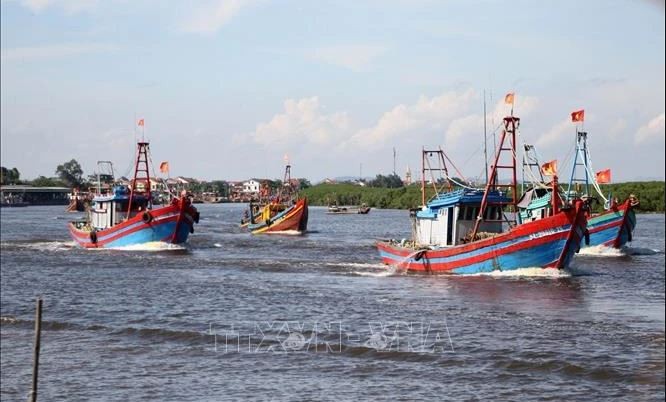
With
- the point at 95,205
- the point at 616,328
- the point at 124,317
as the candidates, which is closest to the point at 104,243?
the point at 95,205

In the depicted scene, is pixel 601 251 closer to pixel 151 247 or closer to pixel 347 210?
pixel 151 247

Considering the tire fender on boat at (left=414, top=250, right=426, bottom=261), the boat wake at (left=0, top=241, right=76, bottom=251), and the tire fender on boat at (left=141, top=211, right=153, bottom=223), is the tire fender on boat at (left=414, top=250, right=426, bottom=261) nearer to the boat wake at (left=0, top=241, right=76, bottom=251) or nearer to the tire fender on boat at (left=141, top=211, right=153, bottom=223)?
the tire fender on boat at (left=141, top=211, right=153, bottom=223)

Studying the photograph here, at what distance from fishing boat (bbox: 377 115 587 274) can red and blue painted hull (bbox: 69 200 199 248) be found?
15.8 metres

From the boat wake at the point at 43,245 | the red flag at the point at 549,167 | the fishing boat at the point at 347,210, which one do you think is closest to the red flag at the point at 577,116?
the red flag at the point at 549,167

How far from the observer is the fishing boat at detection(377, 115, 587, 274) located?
33.6 meters

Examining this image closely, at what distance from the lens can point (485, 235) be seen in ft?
117

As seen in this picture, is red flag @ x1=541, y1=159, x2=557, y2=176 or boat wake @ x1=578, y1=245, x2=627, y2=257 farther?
boat wake @ x1=578, y1=245, x2=627, y2=257

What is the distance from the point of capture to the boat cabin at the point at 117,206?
5462 centimetres

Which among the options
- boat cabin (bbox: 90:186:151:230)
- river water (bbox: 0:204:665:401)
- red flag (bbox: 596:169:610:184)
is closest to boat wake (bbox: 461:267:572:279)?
river water (bbox: 0:204:665:401)

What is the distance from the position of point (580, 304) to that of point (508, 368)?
1001cm

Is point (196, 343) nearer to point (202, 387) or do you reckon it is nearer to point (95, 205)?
point (202, 387)

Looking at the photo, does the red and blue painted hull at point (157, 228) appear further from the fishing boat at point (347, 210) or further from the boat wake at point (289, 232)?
the fishing boat at point (347, 210)

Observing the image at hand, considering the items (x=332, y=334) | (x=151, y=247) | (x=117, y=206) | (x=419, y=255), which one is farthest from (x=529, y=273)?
(x=117, y=206)

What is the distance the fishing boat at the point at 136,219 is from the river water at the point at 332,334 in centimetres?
933
